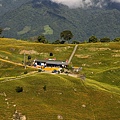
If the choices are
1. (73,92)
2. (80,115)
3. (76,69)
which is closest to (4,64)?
(76,69)

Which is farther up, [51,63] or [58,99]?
[51,63]

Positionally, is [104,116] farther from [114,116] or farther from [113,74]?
[113,74]

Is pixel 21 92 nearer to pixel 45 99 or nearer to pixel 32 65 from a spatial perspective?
pixel 45 99

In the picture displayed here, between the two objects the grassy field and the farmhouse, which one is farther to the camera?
the farmhouse

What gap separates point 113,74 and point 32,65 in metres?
47.0

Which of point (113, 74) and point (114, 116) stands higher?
point (113, 74)

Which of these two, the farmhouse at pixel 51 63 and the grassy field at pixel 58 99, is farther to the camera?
the farmhouse at pixel 51 63

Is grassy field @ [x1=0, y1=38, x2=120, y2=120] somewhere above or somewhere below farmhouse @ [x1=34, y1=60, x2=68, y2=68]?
below

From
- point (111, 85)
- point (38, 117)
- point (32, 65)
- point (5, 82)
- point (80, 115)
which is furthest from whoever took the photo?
point (32, 65)

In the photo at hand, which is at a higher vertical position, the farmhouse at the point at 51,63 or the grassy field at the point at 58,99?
the farmhouse at the point at 51,63

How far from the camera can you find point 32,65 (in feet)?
593

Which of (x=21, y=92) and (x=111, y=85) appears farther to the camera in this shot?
(x=111, y=85)

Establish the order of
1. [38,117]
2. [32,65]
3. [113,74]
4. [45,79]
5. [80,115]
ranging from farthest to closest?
1. [32,65]
2. [113,74]
3. [45,79]
4. [80,115]
5. [38,117]

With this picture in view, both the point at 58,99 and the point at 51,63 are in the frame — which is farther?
the point at 51,63
